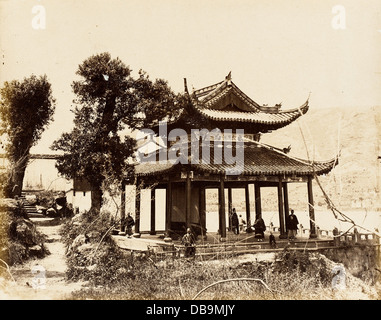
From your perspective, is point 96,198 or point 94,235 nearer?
point 94,235

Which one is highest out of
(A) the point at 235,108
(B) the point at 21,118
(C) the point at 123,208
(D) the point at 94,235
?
(A) the point at 235,108

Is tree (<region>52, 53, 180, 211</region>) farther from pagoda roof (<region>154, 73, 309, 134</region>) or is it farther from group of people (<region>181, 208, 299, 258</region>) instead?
group of people (<region>181, 208, 299, 258</region>)

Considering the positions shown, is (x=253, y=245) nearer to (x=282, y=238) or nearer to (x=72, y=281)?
(x=282, y=238)

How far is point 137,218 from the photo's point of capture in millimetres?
16562

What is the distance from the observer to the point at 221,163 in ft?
48.2

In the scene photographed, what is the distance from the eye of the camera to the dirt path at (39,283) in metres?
9.46

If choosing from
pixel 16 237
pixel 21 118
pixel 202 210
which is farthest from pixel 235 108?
pixel 16 237

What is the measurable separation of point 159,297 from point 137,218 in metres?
7.39

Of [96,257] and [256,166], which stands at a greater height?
[256,166]

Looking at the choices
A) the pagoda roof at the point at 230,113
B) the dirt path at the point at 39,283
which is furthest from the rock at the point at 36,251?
the pagoda roof at the point at 230,113

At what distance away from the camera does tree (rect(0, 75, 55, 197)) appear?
12457 millimetres

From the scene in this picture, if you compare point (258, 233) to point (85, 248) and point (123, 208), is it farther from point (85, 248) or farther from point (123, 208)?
point (85, 248)

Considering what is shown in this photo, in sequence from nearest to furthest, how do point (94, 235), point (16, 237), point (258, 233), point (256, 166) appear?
point (16, 237) < point (94, 235) < point (258, 233) < point (256, 166)

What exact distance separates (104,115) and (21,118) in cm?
361
